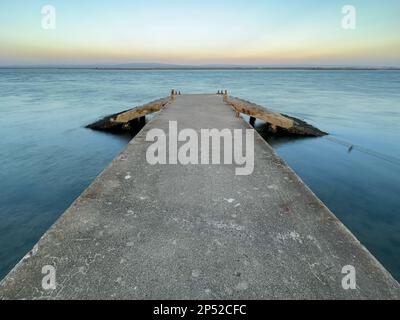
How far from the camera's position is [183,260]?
90.8 inches

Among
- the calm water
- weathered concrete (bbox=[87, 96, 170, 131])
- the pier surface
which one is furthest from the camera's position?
weathered concrete (bbox=[87, 96, 170, 131])

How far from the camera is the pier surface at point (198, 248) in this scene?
2016 mm

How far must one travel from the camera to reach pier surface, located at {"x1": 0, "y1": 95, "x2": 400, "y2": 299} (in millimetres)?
2016

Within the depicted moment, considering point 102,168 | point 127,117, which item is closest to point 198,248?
point 102,168

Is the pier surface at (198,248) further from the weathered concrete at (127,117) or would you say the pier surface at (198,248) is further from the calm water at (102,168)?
the weathered concrete at (127,117)

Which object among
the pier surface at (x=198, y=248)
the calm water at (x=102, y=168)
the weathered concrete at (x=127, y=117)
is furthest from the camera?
the weathered concrete at (x=127, y=117)

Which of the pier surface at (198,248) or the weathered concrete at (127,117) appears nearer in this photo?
the pier surface at (198,248)

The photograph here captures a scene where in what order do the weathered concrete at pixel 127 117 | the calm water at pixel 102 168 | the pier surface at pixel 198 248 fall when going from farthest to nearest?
the weathered concrete at pixel 127 117
the calm water at pixel 102 168
the pier surface at pixel 198 248

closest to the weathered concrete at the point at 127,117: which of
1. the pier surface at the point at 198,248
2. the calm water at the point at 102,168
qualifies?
the calm water at the point at 102,168

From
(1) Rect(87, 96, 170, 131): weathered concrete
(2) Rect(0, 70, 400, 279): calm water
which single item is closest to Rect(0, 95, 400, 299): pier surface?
(2) Rect(0, 70, 400, 279): calm water

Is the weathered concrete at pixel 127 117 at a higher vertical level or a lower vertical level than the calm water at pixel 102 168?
higher

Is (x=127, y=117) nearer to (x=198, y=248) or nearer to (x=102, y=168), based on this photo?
(x=102, y=168)

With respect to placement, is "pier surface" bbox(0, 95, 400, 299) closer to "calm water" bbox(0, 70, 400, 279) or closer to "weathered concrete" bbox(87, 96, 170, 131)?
"calm water" bbox(0, 70, 400, 279)
